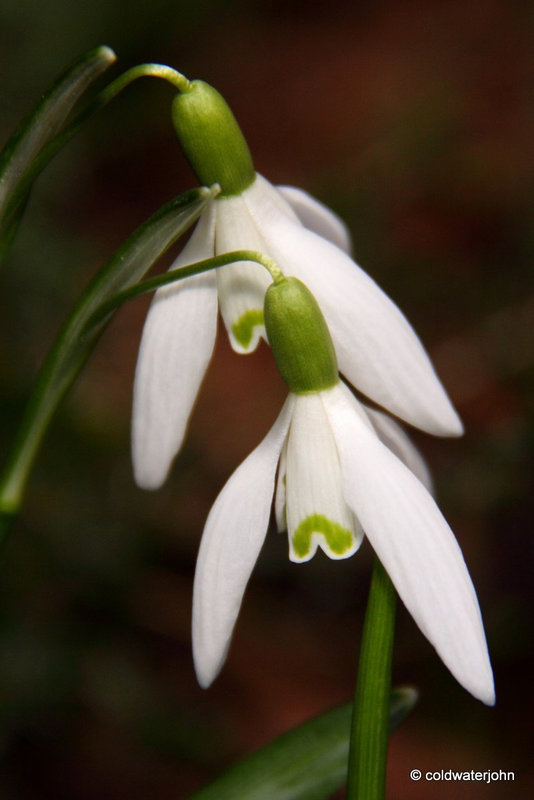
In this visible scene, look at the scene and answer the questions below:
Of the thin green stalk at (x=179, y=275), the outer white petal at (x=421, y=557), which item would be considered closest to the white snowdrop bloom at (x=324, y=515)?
the outer white petal at (x=421, y=557)

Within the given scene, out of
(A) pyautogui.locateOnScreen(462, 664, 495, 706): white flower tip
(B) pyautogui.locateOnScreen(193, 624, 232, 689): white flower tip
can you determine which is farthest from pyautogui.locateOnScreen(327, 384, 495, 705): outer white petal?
(B) pyautogui.locateOnScreen(193, 624, 232, 689): white flower tip

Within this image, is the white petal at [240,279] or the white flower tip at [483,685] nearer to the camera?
the white flower tip at [483,685]

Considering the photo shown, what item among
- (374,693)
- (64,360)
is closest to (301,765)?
(374,693)

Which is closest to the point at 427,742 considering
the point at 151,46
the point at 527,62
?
the point at 151,46

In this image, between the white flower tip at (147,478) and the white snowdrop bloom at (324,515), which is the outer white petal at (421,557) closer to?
the white snowdrop bloom at (324,515)

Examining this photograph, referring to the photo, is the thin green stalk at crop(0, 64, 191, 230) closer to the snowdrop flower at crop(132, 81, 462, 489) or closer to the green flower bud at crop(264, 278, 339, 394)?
the snowdrop flower at crop(132, 81, 462, 489)

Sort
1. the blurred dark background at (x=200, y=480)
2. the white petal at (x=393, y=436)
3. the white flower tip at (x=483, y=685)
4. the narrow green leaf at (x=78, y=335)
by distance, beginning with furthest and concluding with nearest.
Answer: the blurred dark background at (x=200, y=480), the white petal at (x=393, y=436), the narrow green leaf at (x=78, y=335), the white flower tip at (x=483, y=685)

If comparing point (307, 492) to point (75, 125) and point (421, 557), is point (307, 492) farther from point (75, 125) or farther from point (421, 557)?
point (75, 125)
